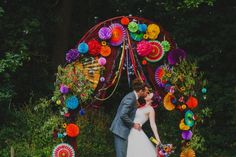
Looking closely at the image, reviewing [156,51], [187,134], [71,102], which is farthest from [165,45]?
[71,102]

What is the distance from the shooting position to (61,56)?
1388 centimetres

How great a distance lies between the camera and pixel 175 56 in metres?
9.37

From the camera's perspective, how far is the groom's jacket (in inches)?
324

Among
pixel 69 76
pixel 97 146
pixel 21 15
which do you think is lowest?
pixel 97 146

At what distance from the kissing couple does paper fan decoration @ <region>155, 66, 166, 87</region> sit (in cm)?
56

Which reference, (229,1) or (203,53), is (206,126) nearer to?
(203,53)

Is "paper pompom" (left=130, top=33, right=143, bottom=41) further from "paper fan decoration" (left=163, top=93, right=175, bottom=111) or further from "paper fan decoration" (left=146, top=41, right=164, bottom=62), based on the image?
"paper fan decoration" (left=163, top=93, right=175, bottom=111)

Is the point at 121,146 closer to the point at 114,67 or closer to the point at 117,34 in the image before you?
the point at 114,67

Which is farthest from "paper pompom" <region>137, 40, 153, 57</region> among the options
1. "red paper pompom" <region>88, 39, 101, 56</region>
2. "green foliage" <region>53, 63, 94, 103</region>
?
"green foliage" <region>53, 63, 94, 103</region>

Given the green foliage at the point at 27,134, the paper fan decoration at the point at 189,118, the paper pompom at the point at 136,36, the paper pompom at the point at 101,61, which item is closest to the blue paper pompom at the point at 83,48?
the paper pompom at the point at 101,61

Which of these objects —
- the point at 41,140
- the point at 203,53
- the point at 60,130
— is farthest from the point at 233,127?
the point at 60,130

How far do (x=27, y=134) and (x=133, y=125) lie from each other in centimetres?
367

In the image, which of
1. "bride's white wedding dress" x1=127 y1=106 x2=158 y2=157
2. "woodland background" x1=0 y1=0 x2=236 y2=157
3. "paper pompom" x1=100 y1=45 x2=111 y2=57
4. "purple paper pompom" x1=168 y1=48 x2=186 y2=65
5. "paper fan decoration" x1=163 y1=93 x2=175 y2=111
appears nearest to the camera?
"bride's white wedding dress" x1=127 y1=106 x2=158 y2=157

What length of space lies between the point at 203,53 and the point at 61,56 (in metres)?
3.48
